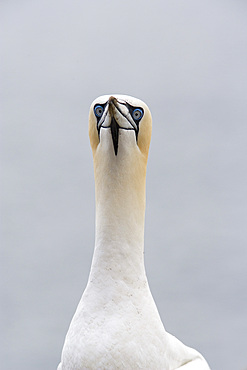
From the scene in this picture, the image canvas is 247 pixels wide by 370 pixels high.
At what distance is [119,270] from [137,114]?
64cm

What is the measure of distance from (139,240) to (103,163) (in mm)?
356

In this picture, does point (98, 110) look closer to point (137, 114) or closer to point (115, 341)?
point (137, 114)

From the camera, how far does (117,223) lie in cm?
235

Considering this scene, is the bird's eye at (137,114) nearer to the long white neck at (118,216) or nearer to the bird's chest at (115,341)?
the long white neck at (118,216)

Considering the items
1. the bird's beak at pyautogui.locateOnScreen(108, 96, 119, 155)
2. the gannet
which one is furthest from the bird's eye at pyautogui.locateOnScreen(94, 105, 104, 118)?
the bird's beak at pyautogui.locateOnScreen(108, 96, 119, 155)

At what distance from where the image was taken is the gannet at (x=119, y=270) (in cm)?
219

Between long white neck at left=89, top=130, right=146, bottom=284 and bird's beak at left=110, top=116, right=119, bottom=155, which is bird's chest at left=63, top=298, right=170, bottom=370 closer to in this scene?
long white neck at left=89, top=130, right=146, bottom=284

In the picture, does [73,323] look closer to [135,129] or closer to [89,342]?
[89,342]

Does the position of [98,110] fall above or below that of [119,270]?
above

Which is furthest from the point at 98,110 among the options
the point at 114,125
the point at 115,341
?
the point at 115,341

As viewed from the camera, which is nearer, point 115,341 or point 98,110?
point 115,341

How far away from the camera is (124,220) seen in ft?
7.73

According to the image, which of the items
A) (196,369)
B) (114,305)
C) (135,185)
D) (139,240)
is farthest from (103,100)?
(196,369)

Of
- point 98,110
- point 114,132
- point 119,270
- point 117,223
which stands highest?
point 98,110
